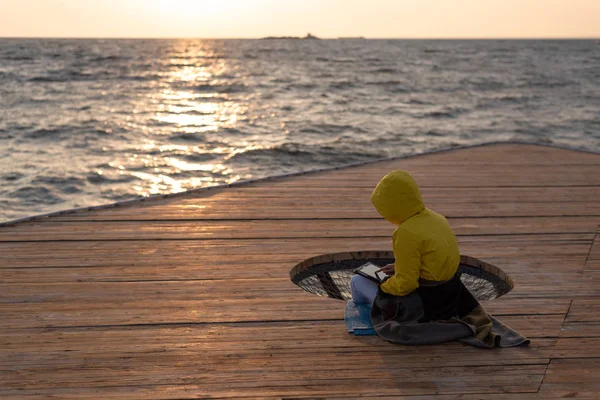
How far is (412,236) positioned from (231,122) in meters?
18.8

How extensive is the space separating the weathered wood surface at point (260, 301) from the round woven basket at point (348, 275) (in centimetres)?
10

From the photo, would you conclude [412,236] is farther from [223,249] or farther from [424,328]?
[223,249]

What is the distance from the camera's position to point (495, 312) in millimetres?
4137

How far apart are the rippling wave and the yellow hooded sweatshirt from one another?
9067 millimetres

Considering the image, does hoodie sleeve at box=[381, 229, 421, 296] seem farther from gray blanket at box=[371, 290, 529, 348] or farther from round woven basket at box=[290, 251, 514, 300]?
round woven basket at box=[290, 251, 514, 300]

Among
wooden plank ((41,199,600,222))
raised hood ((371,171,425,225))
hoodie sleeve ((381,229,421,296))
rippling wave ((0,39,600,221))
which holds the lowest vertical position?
rippling wave ((0,39,600,221))

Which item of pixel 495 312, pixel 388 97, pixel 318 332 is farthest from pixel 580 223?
pixel 388 97

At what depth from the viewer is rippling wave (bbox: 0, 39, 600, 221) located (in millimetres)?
14203

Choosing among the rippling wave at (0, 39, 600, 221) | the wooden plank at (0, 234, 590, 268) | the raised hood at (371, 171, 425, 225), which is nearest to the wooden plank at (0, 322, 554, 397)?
the raised hood at (371, 171, 425, 225)

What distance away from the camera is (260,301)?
4230 millimetres

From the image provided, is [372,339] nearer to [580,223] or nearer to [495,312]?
[495,312]

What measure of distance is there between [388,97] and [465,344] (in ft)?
91.6

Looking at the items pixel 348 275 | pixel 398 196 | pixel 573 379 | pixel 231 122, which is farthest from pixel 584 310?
pixel 231 122

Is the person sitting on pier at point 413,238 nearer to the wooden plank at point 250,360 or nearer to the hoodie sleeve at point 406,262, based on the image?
the hoodie sleeve at point 406,262
